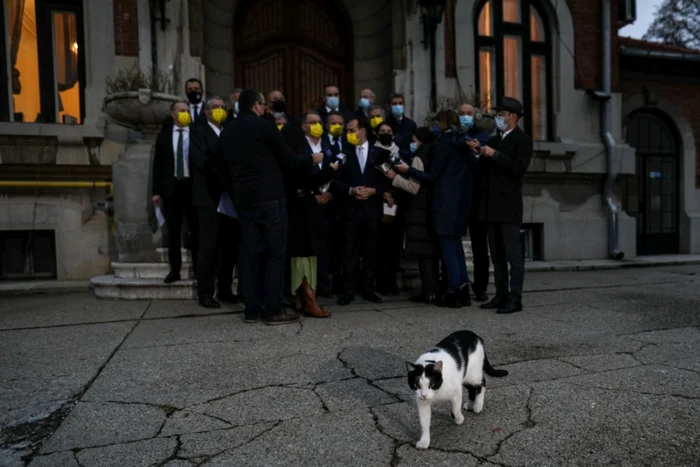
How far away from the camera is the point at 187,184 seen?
6117 mm

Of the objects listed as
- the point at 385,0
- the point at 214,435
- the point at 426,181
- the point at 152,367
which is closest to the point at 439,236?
the point at 426,181

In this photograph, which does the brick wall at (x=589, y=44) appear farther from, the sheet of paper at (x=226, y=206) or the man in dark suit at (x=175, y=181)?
the sheet of paper at (x=226, y=206)

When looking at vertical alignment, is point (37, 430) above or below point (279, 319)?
below

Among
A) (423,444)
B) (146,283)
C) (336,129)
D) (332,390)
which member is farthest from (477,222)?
Result: (423,444)

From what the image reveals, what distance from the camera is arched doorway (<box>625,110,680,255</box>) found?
40.7 ft

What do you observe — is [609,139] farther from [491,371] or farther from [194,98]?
[491,371]

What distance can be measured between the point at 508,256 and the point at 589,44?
7.85 meters

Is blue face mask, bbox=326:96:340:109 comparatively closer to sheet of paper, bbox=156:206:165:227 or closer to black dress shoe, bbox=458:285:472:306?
sheet of paper, bbox=156:206:165:227

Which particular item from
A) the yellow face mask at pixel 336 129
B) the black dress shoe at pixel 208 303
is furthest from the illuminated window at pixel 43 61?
the yellow face mask at pixel 336 129

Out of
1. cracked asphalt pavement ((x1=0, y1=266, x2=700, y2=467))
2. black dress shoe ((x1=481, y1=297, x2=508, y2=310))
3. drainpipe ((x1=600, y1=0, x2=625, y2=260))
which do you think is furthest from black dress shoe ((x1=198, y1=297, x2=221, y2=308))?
drainpipe ((x1=600, y1=0, x2=625, y2=260))

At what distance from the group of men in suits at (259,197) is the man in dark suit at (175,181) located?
1 centimetres

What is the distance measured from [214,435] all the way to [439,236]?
11.8 ft

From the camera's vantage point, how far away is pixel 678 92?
1256cm

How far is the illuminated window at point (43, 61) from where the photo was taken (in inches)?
338
